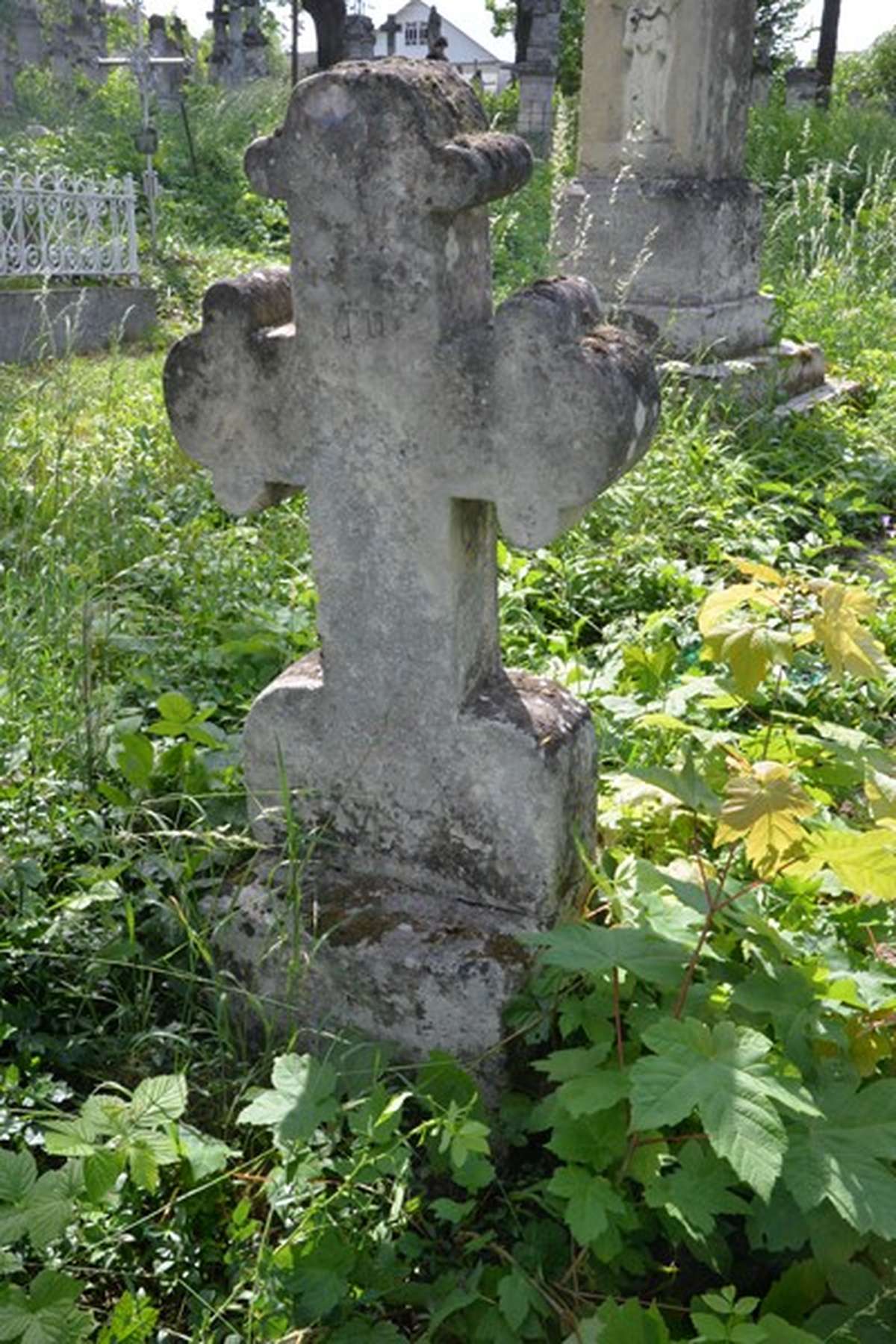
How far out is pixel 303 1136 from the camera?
62.9 inches

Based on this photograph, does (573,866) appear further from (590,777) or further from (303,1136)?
(303,1136)

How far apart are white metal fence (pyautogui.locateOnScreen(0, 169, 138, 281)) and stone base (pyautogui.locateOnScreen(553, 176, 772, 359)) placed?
4.13 meters

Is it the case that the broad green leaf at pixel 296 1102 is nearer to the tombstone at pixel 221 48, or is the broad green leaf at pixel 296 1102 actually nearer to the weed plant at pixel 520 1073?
the weed plant at pixel 520 1073

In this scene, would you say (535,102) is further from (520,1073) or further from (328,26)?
(520,1073)

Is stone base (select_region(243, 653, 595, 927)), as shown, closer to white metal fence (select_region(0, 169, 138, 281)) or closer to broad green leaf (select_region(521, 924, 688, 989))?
broad green leaf (select_region(521, 924, 688, 989))

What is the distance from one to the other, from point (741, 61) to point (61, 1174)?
5970 millimetres

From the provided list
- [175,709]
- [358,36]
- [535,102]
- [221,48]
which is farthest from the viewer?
[221,48]

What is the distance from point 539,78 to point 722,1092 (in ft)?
64.7

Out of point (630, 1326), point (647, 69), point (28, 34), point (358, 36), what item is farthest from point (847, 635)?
point (28, 34)

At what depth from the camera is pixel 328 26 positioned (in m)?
20.7

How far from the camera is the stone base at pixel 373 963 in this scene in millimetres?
1909

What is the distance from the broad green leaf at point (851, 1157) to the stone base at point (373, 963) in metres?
0.56

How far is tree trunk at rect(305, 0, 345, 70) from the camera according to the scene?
2042 centimetres

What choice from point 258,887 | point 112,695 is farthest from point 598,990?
point 112,695
